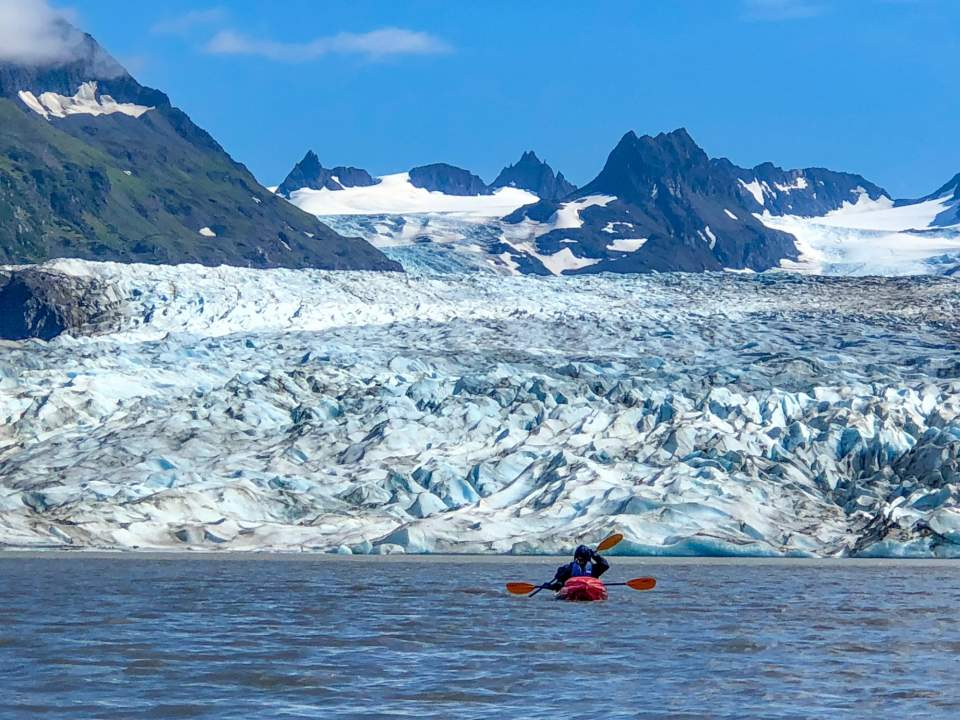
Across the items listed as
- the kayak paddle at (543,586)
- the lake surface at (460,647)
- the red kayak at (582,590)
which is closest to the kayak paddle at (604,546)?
the kayak paddle at (543,586)

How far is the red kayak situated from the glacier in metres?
9.56

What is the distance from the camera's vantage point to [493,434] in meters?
41.2

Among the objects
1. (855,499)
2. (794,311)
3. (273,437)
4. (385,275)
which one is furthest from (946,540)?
(385,275)

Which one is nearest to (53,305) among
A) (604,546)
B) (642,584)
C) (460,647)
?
(604,546)

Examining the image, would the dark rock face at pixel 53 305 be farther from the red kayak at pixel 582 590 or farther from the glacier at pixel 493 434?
the red kayak at pixel 582 590

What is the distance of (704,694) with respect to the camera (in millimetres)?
13391

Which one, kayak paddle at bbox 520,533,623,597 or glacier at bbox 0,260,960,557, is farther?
glacier at bbox 0,260,960,557

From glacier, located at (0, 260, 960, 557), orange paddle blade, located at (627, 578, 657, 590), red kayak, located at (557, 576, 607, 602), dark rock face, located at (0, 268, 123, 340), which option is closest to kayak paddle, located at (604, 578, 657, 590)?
orange paddle blade, located at (627, 578, 657, 590)

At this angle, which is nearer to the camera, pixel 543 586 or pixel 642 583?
pixel 543 586

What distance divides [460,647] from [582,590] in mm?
7250

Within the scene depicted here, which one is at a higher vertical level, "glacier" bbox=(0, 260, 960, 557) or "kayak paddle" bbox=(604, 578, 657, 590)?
"glacier" bbox=(0, 260, 960, 557)

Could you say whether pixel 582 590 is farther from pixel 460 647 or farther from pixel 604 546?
pixel 460 647

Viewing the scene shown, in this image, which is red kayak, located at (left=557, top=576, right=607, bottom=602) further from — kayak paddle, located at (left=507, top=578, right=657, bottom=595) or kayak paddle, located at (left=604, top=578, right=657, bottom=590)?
kayak paddle, located at (left=604, top=578, right=657, bottom=590)

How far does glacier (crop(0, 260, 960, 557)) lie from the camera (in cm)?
3462
